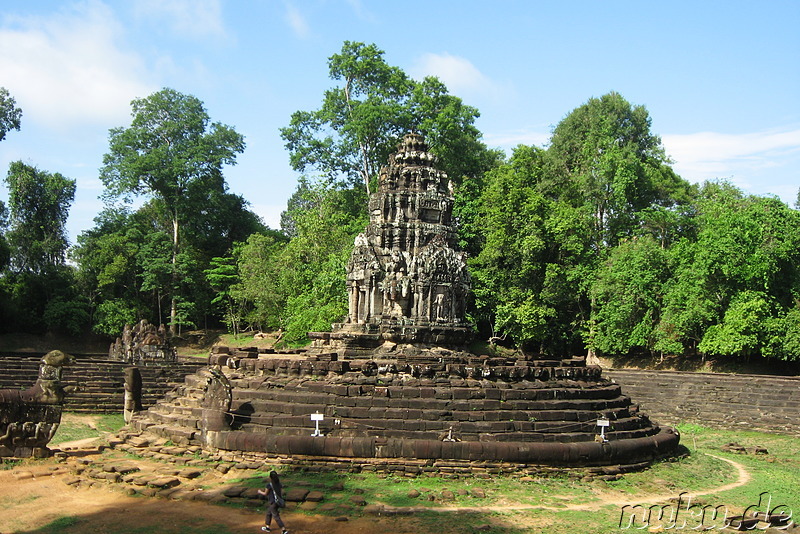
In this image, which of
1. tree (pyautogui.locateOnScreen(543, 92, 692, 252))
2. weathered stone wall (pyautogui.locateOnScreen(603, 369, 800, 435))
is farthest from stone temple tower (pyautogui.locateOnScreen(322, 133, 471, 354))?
tree (pyautogui.locateOnScreen(543, 92, 692, 252))

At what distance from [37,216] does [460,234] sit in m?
25.6

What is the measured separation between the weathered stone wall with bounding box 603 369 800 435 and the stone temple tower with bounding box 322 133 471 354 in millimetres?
7938

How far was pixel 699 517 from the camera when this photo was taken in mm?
10555

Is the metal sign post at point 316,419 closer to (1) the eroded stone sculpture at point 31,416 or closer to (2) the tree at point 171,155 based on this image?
(1) the eroded stone sculpture at point 31,416

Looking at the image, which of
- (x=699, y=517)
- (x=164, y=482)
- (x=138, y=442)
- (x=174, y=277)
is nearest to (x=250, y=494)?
(x=164, y=482)

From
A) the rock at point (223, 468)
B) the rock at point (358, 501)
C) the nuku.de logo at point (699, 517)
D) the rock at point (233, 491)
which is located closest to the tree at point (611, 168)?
the nuku.de logo at point (699, 517)

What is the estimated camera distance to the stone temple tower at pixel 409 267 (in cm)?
2038

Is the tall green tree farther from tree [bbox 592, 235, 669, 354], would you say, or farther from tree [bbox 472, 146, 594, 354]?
tree [bbox 592, 235, 669, 354]

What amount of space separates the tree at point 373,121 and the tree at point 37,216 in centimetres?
1497

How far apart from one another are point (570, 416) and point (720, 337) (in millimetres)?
16763

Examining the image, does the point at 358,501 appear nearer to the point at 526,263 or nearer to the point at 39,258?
the point at 526,263

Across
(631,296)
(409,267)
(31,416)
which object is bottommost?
(31,416)

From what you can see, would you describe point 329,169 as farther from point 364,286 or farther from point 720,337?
point 720,337

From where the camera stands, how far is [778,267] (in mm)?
28203
